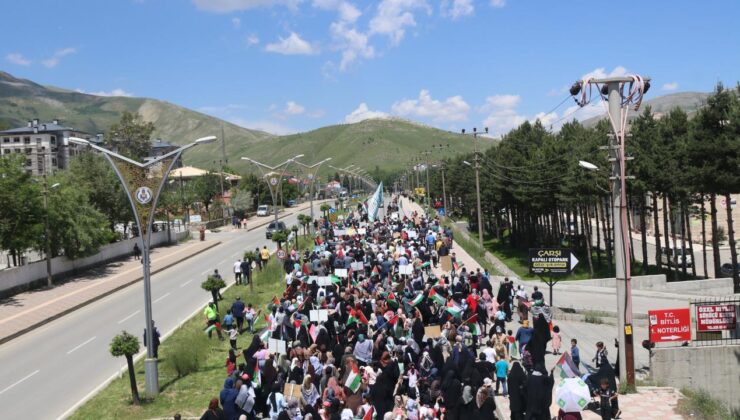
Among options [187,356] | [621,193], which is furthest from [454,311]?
[187,356]

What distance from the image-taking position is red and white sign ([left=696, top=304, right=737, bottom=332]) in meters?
20.0

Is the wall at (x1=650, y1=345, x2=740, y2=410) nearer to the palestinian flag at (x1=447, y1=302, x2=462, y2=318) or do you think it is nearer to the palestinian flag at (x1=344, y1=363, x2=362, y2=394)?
the palestinian flag at (x1=447, y1=302, x2=462, y2=318)

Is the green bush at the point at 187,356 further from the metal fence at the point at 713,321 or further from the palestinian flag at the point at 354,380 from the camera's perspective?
the metal fence at the point at 713,321

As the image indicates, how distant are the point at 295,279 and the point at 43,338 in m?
10.0

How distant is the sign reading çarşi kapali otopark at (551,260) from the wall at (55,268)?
25.8 meters

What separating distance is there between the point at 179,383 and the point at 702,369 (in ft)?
48.6

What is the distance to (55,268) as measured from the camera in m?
39.8

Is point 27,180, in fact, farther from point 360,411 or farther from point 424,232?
point 360,411

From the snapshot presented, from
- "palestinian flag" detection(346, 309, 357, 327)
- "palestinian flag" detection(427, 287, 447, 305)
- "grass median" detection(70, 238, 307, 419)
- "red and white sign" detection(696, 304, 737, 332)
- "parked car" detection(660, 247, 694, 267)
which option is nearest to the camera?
"grass median" detection(70, 238, 307, 419)

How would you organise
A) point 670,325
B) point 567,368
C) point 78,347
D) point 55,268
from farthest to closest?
1. point 55,268
2. point 78,347
3. point 670,325
4. point 567,368

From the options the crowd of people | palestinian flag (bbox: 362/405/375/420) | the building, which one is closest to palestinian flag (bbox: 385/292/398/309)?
the crowd of people

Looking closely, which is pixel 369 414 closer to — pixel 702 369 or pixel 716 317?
pixel 702 369

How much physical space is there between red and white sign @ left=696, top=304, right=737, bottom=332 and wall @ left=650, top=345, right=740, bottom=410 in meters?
0.61

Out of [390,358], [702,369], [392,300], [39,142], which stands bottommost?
[702,369]
